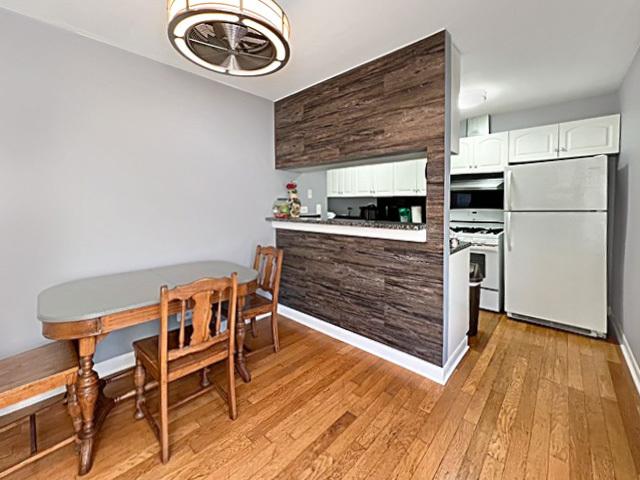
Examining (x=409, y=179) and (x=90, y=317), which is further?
(x=409, y=179)

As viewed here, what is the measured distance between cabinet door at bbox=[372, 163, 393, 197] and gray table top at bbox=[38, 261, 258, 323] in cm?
265

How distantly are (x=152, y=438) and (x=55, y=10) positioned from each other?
2.63 m

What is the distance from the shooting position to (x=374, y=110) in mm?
2393

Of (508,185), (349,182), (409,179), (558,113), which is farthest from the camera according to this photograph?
(349,182)

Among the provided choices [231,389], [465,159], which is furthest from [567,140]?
[231,389]

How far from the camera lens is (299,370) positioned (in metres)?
2.31

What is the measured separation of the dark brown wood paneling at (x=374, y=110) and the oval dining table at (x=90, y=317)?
1500 mm

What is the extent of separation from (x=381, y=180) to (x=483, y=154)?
4.39 feet

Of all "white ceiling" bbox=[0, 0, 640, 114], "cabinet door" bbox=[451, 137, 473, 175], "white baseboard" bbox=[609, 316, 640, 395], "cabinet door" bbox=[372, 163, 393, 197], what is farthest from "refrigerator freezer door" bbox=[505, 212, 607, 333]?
"cabinet door" bbox=[372, 163, 393, 197]

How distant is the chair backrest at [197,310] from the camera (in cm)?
143

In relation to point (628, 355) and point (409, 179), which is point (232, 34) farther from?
point (628, 355)

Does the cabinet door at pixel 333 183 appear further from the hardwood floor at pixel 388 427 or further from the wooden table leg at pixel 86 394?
the wooden table leg at pixel 86 394

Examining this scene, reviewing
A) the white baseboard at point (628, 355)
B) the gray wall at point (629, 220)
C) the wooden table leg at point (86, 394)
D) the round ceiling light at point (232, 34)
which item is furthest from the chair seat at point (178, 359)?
the gray wall at point (629, 220)

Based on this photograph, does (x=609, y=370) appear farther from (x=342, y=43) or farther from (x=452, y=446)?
(x=342, y=43)
